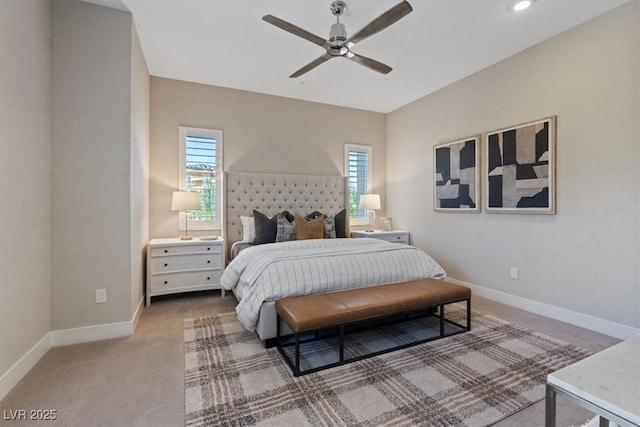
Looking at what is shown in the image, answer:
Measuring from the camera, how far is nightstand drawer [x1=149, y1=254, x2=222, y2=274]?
352cm

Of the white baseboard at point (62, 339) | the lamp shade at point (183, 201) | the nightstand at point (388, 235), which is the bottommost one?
the white baseboard at point (62, 339)

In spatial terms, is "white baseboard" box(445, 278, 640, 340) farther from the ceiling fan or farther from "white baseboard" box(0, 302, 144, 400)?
"white baseboard" box(0, 302, 144, 400)

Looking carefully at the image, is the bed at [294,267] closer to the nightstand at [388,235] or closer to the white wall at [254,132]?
the white wall at [254,132]

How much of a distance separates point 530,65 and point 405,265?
2629mm

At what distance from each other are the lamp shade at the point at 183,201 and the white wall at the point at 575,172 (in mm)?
3609

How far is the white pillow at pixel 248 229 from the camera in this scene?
400 centimetres

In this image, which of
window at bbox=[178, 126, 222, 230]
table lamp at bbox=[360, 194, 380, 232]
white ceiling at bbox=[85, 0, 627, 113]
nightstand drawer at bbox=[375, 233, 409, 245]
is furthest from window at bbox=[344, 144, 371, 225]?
window at bbox=[178, 126, 222, 230]

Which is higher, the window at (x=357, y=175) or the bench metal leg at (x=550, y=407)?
the window at (x=357, y=175)

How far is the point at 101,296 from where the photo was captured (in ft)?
8.56

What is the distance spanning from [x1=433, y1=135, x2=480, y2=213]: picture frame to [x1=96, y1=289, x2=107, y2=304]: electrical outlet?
13.7 feet

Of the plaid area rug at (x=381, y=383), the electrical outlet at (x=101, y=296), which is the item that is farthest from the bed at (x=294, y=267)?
the electrical outlet at (x=101, y=296)

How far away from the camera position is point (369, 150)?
546cm

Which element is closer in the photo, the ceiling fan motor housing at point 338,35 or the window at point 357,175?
the ceiling fan motor housing at point 338,35

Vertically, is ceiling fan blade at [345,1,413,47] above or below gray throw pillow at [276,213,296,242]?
above
